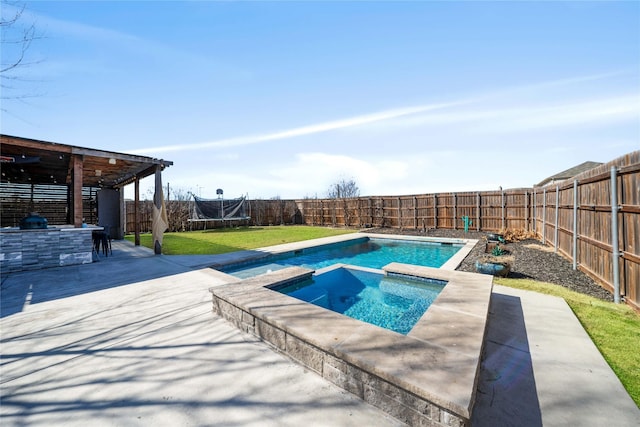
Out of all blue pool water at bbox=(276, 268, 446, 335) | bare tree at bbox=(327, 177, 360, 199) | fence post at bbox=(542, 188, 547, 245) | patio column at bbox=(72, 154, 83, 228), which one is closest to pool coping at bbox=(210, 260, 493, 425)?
blue pool water at bbox=(276, 268, 446, 335)

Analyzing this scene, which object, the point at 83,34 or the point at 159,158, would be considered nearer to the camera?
the point at 83,34

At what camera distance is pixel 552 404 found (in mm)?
1772

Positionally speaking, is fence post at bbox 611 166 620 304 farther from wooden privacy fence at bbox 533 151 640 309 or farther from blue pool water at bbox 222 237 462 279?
blue pool water at bbox 222 237 462 279

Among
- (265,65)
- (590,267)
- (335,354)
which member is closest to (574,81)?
(590,267)

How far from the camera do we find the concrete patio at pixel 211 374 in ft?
5.45

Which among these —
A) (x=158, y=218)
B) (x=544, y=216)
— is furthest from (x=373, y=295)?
(x=544, y=216)

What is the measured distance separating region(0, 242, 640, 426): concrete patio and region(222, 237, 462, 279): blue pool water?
3.12 metres

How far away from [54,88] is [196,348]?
5.14 m

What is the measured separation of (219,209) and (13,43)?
556 inches

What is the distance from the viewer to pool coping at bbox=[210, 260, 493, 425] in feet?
4.88

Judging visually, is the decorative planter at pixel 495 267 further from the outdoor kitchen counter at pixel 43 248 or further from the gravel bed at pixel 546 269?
the outdoor kitchen counter at pixel 43 248

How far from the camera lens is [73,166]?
743cm

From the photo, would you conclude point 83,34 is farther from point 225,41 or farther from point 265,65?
point 265,65

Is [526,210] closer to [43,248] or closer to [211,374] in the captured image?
[211,374]
